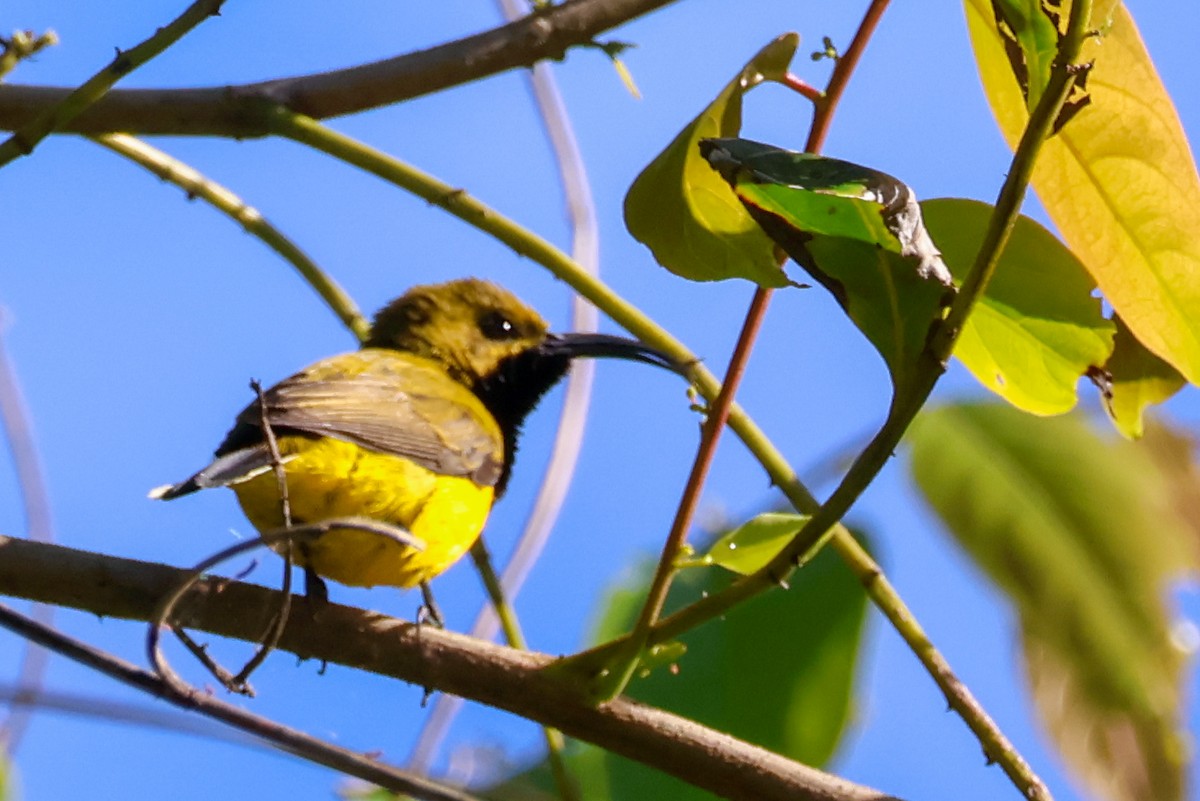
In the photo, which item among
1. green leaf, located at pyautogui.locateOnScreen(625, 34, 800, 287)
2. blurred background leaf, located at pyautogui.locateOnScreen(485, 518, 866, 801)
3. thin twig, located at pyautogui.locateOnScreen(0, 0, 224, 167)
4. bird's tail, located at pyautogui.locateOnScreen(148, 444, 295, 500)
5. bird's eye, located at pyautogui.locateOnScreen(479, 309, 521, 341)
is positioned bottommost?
blurred background leaf, located at pyautogui.locateOnScreen(485, 518, 866, 801)

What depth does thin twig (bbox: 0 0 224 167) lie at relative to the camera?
193 centimetres

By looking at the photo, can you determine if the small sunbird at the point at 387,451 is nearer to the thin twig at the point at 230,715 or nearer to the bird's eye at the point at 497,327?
the bird's eye at the point at 497,327

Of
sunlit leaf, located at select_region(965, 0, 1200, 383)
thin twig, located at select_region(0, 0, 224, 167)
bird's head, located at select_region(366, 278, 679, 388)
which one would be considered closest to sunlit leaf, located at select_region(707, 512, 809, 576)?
sunlit leaf, located at select_region(965, 0, 1200, 383)

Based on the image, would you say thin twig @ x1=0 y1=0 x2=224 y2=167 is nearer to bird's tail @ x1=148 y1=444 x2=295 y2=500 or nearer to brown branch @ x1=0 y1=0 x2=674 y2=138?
brown branch @ x1=0 y1=0 x2=674 y2=138

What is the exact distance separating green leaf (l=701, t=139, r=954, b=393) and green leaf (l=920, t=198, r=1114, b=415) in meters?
0.30

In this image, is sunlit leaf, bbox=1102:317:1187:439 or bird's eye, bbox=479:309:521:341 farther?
bird's eye, bbox=479:309:521:341

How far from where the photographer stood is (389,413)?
10.3 feet

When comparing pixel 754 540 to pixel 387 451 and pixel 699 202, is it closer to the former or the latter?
pixel 699 202

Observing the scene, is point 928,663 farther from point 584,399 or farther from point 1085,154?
point 584,399

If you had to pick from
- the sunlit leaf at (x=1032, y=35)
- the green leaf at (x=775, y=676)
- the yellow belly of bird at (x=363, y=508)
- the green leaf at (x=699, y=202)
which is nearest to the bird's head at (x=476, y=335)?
the yellow belly of bird at (x=363, y=508)

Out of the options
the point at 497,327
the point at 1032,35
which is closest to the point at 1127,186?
the point at 1032,35

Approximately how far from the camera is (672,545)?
5.91 ft

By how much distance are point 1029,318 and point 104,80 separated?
1347 mm

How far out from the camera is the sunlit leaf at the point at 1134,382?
225 centimetres
